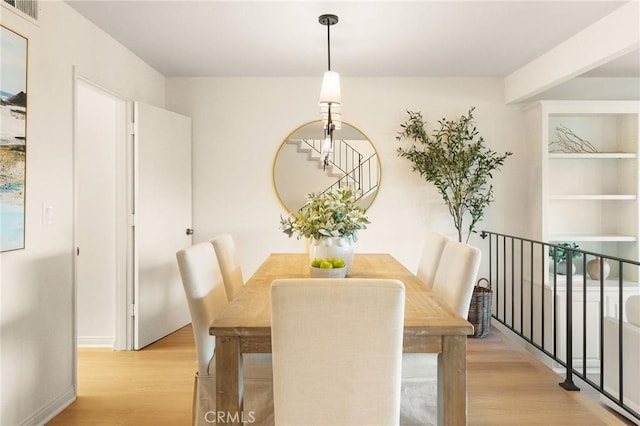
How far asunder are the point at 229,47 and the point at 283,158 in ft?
4.07

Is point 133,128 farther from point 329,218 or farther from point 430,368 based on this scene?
point 430,368

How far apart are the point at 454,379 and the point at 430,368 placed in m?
0.51

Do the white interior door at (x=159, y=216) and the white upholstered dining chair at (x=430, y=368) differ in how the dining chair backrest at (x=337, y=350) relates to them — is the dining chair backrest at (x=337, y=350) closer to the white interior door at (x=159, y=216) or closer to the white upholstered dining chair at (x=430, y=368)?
the white upholstered dining chair at (x=430, y=368)

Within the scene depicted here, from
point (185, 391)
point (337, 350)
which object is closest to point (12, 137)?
point (185, 391)

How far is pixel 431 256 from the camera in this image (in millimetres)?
2887

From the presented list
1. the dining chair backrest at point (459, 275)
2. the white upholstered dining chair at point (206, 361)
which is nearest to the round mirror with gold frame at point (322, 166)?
the dining chair backrest at point (459, 275)

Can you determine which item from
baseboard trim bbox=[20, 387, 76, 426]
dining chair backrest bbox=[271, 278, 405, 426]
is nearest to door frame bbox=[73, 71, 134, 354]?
baseboard trim bbox=[20, 387, 76, 426]

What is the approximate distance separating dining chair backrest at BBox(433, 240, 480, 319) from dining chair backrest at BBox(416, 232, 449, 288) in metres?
0.22

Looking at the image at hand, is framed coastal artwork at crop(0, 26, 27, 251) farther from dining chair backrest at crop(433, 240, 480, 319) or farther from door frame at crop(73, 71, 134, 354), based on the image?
dining chair backrest at crop(433, 240, 480, 319)

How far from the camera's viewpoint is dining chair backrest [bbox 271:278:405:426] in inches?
55.8

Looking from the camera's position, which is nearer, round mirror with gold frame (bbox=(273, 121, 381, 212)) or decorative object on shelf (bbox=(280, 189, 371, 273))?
decorative object on shelf (bbox=(280, 189, 371, 273))

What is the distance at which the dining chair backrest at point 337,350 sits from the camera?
1417 millimetres

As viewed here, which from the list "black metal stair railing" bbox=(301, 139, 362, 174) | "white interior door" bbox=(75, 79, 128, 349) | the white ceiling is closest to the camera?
the white ceiling

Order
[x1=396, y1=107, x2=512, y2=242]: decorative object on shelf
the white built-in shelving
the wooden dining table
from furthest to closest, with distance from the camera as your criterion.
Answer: the white built-in shelving → [x1=396, y1=107, x2=512, y2=242]: decorative object on shelf → the wooden dining table
